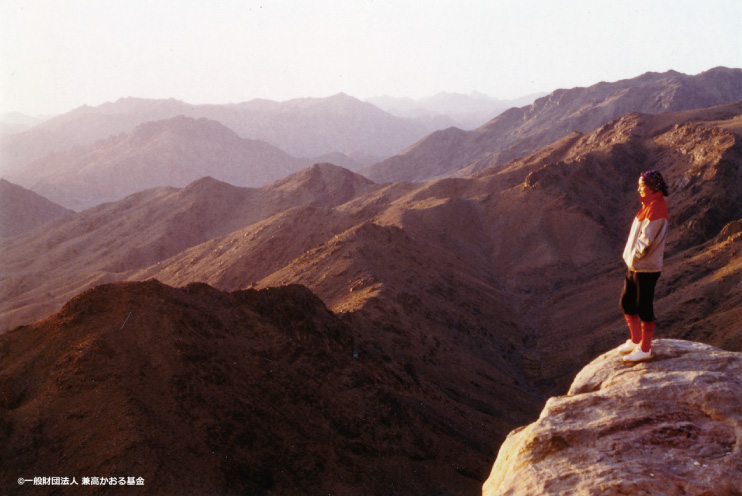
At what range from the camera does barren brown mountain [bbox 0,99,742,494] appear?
11.3 metres

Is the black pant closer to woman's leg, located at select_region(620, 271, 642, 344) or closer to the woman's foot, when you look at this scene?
woman's leg, located at select_region(620, 271, 642, 344)

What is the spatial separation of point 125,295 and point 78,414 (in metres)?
3.57

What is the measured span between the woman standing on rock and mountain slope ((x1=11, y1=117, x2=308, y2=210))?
95208 mm

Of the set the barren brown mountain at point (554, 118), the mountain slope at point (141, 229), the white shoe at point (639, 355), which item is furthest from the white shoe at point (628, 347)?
the barren brown mountain at point (554, 118)

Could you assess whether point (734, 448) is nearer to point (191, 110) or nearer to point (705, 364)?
point (705, 364)

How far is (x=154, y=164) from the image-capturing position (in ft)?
336

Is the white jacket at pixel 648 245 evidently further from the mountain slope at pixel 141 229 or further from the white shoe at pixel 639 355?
the mountain slope at pixel 141 229

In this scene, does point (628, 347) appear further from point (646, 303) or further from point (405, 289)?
point (405, 289)

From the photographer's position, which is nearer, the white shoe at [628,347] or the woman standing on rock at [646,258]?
the woman standing on rock at [646,258]

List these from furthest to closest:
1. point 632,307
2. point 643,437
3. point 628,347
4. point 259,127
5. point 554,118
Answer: point 259,127 < point 554,118 < point 628,347 < point 632,307 < point 643,437

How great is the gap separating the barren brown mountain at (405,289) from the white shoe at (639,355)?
6533 millimetres

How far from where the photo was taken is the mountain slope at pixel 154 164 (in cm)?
9356

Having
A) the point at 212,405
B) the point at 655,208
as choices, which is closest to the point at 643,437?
the point at 655,208

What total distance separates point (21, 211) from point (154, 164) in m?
37.9
